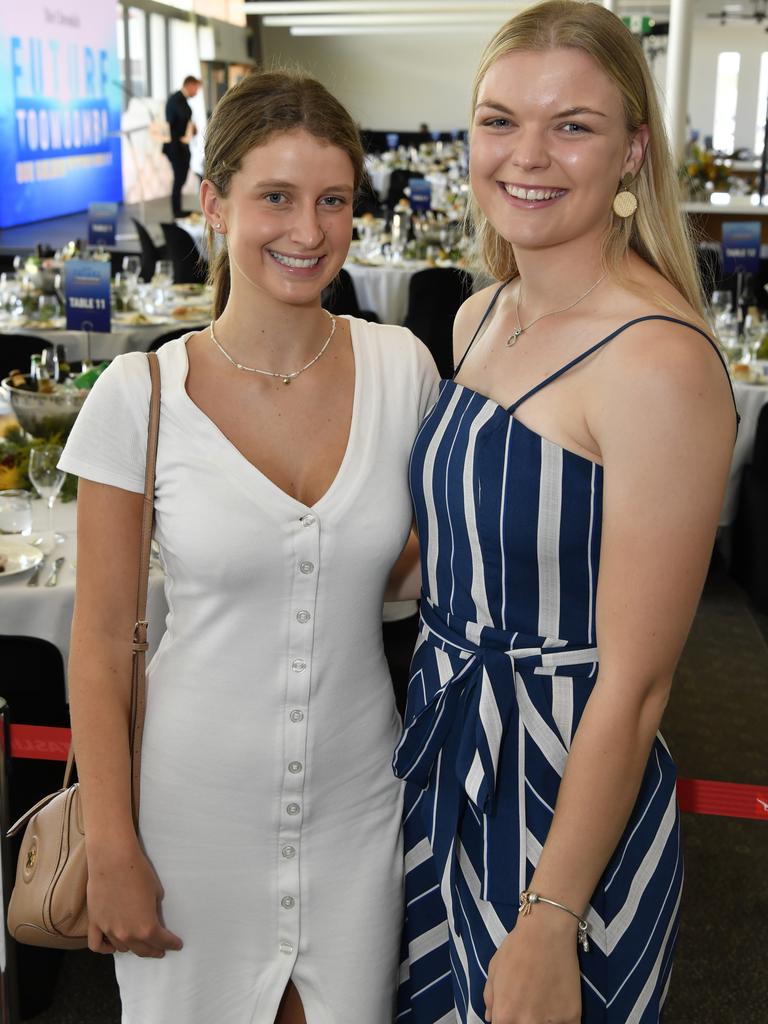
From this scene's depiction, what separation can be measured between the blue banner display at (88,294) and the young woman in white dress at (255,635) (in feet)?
11.5

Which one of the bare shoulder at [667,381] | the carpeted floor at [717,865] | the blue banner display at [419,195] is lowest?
the carpeted floor at [717,865]

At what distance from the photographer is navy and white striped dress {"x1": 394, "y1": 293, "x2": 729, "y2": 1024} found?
1.38m

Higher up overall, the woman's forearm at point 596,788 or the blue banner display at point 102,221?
the blue banner display at point 102,221

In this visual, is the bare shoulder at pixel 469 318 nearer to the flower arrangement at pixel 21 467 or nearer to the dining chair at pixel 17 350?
the flower arrangement at pixel 21 467

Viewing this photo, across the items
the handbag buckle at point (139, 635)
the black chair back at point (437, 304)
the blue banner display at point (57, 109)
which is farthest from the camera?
the blue banner display at point (57, 109)

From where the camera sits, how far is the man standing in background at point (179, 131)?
15562 millimetres

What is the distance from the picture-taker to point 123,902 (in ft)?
4.73

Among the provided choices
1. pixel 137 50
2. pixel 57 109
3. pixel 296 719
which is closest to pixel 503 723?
pixel 296 719

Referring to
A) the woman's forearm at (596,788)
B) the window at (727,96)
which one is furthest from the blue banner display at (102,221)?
the window at (727,96)

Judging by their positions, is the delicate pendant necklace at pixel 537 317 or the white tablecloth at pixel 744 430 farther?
the white tablecloth at pixel 744 430

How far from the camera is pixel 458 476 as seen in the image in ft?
4.73

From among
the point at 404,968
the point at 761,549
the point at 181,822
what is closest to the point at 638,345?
the point at 181,822

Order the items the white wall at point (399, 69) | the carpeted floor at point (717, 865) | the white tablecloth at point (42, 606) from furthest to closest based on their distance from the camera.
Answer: the white wall at point (399, 69)
the carpeted floor at point (717, 865)
the white tablecloth at point (42, 606)

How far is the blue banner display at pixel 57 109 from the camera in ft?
47.0
